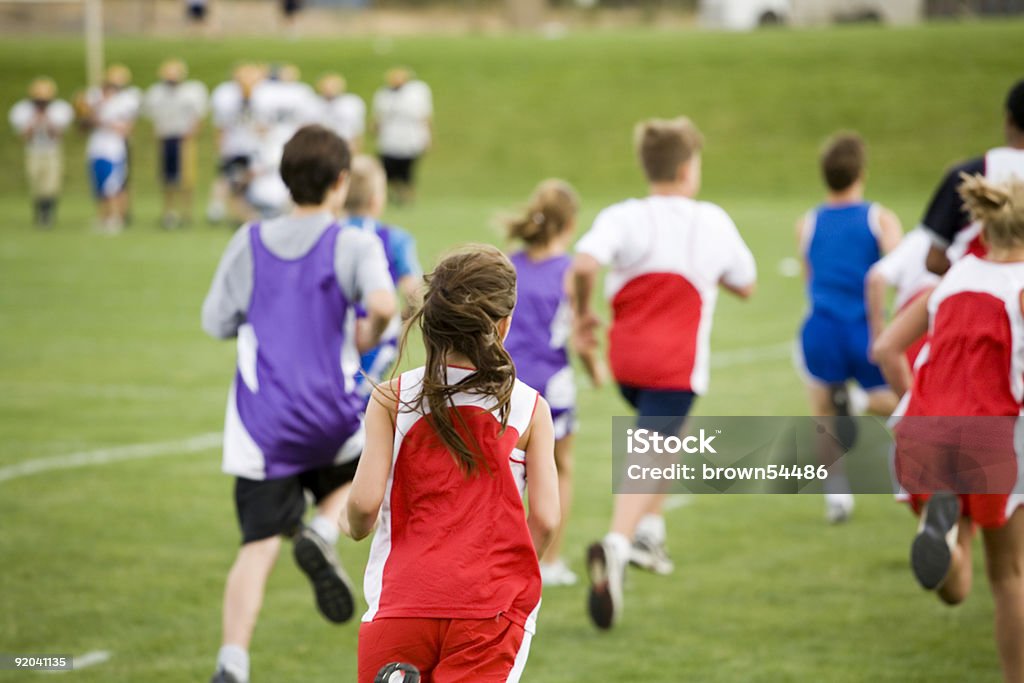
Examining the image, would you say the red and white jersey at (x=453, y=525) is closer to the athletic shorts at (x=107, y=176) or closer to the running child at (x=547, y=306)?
the running child at (x=547, y=306)

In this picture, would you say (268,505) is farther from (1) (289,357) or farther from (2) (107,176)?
(2) (107,176)

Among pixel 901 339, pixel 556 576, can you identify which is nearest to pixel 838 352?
pixel 556 576

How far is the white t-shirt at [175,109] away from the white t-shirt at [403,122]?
366 centimetres

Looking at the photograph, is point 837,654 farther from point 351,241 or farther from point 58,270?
point 58,270

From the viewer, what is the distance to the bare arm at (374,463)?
10.8 feet

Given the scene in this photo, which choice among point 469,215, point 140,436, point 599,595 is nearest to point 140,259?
point 469,215

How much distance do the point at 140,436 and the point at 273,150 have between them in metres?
12.0

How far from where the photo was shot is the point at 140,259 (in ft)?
63.4

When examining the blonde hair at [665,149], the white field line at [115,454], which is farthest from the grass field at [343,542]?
the blonde hair at [665,149]

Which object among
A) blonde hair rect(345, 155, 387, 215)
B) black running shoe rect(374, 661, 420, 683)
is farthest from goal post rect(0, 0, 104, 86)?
black running shoe rect(374, 661, 420, 683)

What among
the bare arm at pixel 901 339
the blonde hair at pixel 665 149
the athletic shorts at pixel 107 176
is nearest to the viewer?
the bare arm at pixel 901 339

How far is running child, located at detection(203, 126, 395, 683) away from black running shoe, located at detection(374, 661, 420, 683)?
5.94 ft

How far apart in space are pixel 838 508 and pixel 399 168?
65.2 ft

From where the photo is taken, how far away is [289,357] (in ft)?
16.1
